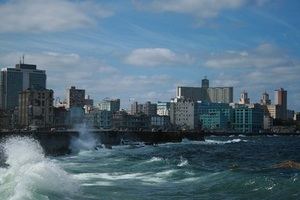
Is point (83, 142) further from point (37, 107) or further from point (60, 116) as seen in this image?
point (60, 116)

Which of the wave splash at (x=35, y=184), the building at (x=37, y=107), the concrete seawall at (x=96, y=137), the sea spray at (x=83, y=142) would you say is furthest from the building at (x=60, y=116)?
the wave splash at (x=35, y=184)

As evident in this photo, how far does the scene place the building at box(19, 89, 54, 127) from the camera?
14950 centimetres

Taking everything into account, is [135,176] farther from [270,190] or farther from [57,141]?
[57,141]

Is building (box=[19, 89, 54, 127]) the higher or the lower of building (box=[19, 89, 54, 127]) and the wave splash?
the higher

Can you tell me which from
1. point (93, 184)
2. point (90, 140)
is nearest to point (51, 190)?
point (93, 184)

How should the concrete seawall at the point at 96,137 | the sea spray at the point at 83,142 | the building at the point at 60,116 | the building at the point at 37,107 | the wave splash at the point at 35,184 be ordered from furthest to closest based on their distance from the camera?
the building at the point at 60,116 < the building at the point at 37,107 < the sea spray at the point at 83,142 < the concrete seawall at the point at 96,137 < the wave splash at the point at 35,184

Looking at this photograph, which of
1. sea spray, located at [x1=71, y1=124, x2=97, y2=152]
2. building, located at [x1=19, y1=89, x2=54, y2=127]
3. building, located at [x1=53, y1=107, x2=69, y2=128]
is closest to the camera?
sea spray, located at [x1=71, y1=124, x2=97, y2=152]

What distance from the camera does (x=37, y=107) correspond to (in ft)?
502

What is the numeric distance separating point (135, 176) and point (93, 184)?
5.92 m

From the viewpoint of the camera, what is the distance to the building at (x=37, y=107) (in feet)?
490


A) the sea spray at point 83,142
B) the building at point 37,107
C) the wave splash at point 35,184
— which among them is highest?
the building at point 37,107

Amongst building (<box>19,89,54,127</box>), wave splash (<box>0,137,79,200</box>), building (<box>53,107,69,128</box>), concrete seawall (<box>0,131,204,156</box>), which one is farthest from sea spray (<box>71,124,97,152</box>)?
building (<box>53,107,69,128</box>)

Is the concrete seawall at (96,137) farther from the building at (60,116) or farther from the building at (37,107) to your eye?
the building at (60,116)

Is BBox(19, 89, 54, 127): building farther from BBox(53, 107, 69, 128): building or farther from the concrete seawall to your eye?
the concrete seawall
